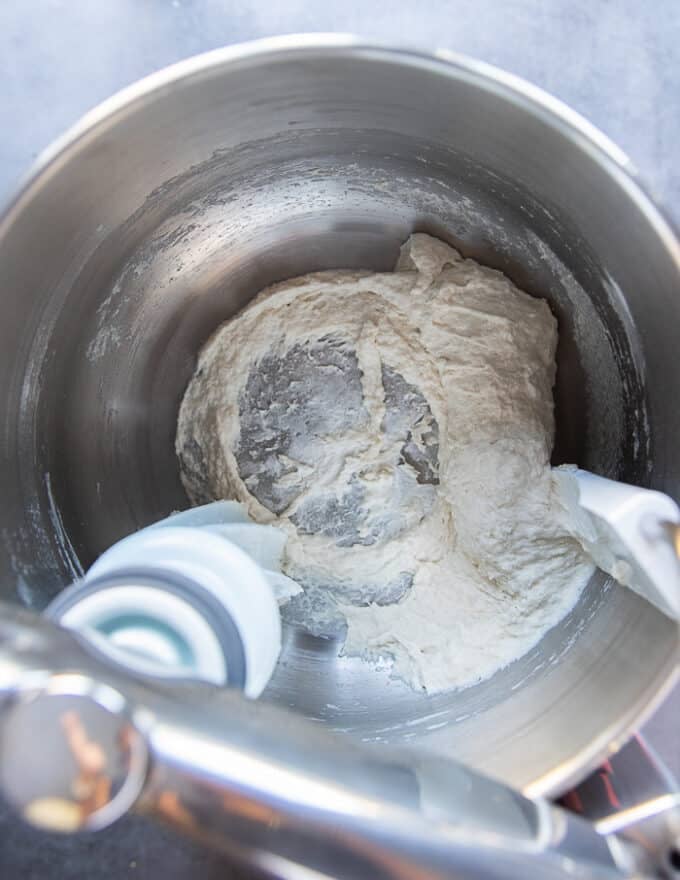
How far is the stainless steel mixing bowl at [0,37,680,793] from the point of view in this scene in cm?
67

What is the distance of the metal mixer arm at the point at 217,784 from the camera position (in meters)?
0.48

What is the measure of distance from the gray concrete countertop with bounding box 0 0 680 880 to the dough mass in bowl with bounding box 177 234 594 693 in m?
0.26

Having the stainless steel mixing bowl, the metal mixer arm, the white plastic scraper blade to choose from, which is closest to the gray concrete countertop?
the stainless steel mixing bowl

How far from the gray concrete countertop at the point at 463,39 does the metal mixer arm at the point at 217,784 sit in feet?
2.47

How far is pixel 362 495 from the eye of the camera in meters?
1.10

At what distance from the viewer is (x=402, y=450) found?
3.65ft

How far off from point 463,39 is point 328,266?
0.35 metres

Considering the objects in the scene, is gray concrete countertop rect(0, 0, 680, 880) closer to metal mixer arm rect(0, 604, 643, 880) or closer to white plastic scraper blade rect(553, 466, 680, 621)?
white plastic scraper blade rect(553, 466, 680, 621)

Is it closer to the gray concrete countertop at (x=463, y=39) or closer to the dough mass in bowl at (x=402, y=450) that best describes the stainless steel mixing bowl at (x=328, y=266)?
the dough mass in bowl at (x=402, y=450)

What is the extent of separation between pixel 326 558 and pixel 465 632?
23cm

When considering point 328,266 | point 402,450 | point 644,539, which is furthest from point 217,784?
point 328,266

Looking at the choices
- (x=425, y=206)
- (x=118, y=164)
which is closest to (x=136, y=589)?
(x=118, y=164)

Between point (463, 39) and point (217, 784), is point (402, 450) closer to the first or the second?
point (463, 39)

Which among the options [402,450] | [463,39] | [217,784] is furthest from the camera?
[402,450]
